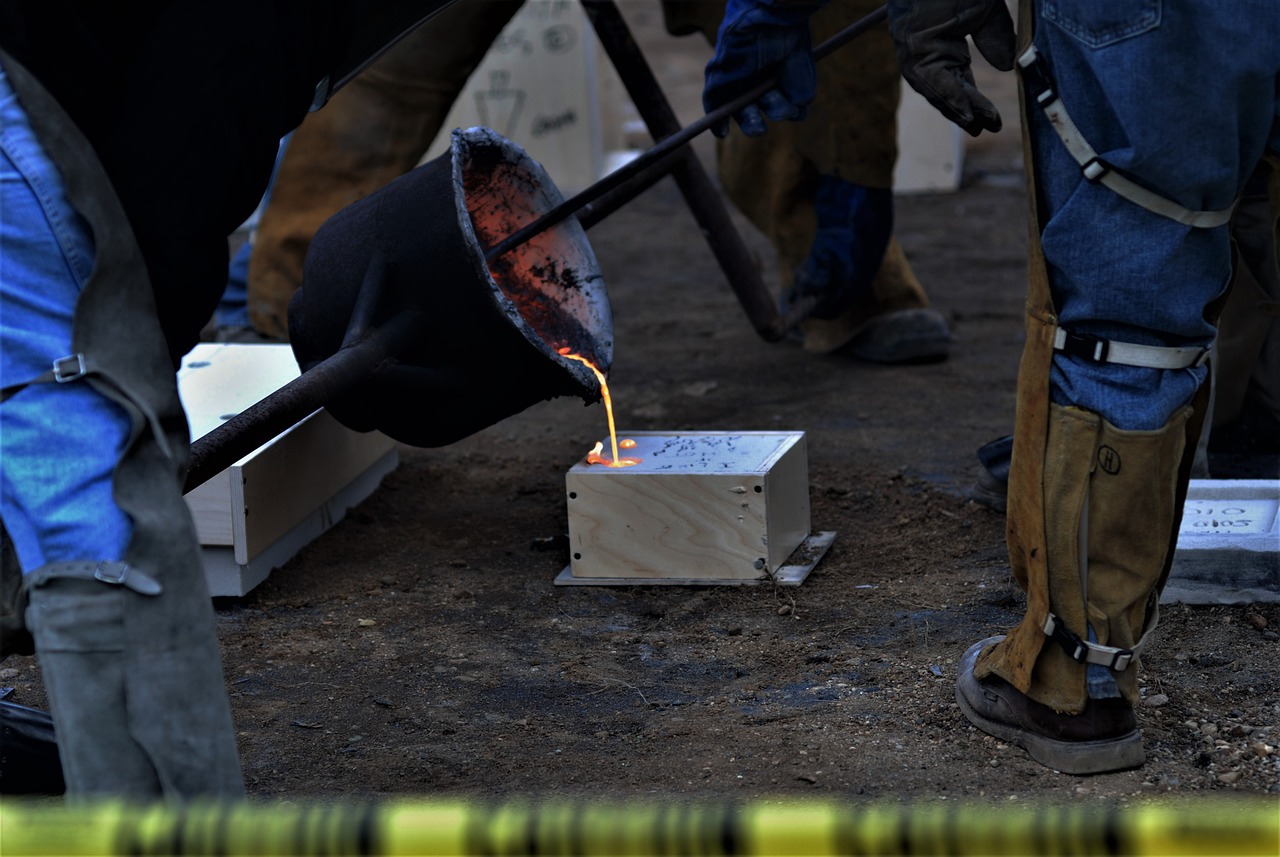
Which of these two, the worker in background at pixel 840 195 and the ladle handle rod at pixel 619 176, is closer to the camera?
the ladle handle rod at pixel 619 176

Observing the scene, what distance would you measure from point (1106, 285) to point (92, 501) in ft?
3.90

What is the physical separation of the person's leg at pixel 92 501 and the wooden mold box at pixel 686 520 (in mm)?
1413

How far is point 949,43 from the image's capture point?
6.43ft

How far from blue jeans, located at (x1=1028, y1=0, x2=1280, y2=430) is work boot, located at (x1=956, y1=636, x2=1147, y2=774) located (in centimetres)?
43

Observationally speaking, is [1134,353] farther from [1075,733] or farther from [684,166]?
[684,166]

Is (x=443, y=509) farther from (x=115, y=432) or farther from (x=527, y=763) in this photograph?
(x=115, y=432)

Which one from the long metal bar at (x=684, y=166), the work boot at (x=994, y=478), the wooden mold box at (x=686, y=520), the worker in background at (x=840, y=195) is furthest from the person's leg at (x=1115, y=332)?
the worker in background at (x=840, y=195)

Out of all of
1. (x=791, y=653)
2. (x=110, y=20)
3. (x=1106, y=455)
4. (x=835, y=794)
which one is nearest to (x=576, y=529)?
(x=791, y=653)

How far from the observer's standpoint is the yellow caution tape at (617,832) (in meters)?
0.95

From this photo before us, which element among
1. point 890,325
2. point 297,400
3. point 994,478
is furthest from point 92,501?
point 890,325

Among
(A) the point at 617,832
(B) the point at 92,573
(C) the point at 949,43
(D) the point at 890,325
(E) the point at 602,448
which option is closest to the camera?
(A) the point at 617,832

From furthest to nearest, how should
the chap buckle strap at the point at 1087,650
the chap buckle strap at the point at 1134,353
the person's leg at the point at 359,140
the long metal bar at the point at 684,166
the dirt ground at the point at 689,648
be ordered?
the person's leg at the point at 359,140 → the long metal bar at the point at 684,166 → the dirt ground at the point at 689,648 → the chap buckle strap at the point at 1087,650 → the chap buckle strap at the point at 1134,353

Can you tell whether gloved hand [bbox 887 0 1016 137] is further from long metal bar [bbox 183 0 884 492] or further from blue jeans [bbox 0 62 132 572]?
blue jeans [bbox 0 62 132 572]

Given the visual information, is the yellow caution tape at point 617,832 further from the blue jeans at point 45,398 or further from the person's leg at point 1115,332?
the person's leg at point 1115,332
